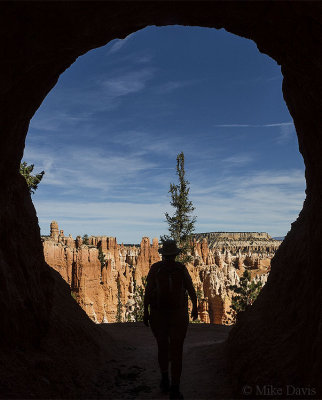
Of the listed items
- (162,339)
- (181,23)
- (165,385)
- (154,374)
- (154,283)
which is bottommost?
(154,374)

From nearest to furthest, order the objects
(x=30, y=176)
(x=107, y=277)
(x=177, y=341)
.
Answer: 1. (x=177, y=341)
2. (x=30, y=176)
3. (x=107, y=277)

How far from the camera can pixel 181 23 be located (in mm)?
4629

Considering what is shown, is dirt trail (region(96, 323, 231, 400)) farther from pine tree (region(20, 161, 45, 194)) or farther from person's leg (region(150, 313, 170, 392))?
pine tree (region(20, 161, 45, 194))

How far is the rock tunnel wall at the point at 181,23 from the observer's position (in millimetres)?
3473

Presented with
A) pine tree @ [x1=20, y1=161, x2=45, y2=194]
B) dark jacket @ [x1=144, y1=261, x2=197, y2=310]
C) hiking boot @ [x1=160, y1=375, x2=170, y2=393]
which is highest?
pine tree @ [x1=20, y1=161, x2=45, y2=194]

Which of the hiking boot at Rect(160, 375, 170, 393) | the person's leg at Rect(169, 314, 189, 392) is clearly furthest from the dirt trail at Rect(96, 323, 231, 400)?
the person's leg at Rect(169, 314, 189, 392)

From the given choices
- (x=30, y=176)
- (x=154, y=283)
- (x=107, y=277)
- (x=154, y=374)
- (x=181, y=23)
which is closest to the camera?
(x=181, y=23)

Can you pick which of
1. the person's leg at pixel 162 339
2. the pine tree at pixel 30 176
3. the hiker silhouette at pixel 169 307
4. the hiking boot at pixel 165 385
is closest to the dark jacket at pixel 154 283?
the hiker silhouette at pixel 169 307

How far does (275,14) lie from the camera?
3631mm

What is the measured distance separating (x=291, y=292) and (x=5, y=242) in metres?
5.12


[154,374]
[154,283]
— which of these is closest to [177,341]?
[154,283]

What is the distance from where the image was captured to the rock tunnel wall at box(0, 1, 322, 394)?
3.47 metres

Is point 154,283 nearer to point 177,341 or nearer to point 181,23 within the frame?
point 177,341

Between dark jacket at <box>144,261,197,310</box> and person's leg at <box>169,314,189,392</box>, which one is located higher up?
dark jacket at <box>144,261,197,310</box>
